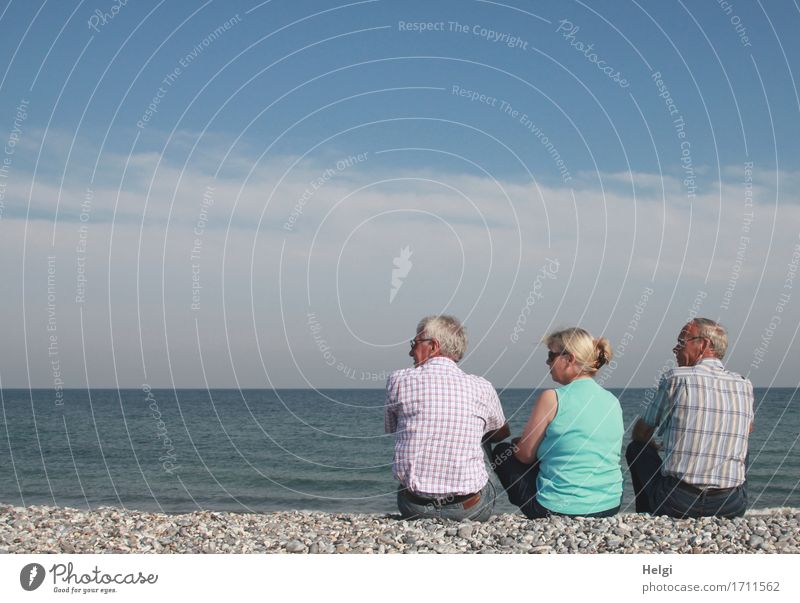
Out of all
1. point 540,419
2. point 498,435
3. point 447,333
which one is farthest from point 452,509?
point 447,333

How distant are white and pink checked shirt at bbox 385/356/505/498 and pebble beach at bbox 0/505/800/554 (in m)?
0.40

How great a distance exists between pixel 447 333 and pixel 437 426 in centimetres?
74

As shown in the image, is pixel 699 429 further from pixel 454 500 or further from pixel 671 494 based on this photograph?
pixel 454 500

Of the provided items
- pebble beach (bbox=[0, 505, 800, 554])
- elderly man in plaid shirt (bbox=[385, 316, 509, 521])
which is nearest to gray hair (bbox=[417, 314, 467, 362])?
elderly man in plaid shirt (bbox=[385, 316, 509, 521])

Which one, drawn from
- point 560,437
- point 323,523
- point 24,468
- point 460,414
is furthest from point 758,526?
point 24,468

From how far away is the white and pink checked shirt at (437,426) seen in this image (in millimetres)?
6141

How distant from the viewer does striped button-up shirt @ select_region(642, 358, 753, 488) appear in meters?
6.19

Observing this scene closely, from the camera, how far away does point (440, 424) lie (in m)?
6.12

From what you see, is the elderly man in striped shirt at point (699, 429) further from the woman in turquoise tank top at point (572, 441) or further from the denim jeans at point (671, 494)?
the woman in turquoise tank top at point (572, 441)

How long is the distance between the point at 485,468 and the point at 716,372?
6.36 ft

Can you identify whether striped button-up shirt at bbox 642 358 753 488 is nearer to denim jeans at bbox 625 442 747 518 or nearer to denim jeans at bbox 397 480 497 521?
denim jeans at bbox 625 442 747 518
